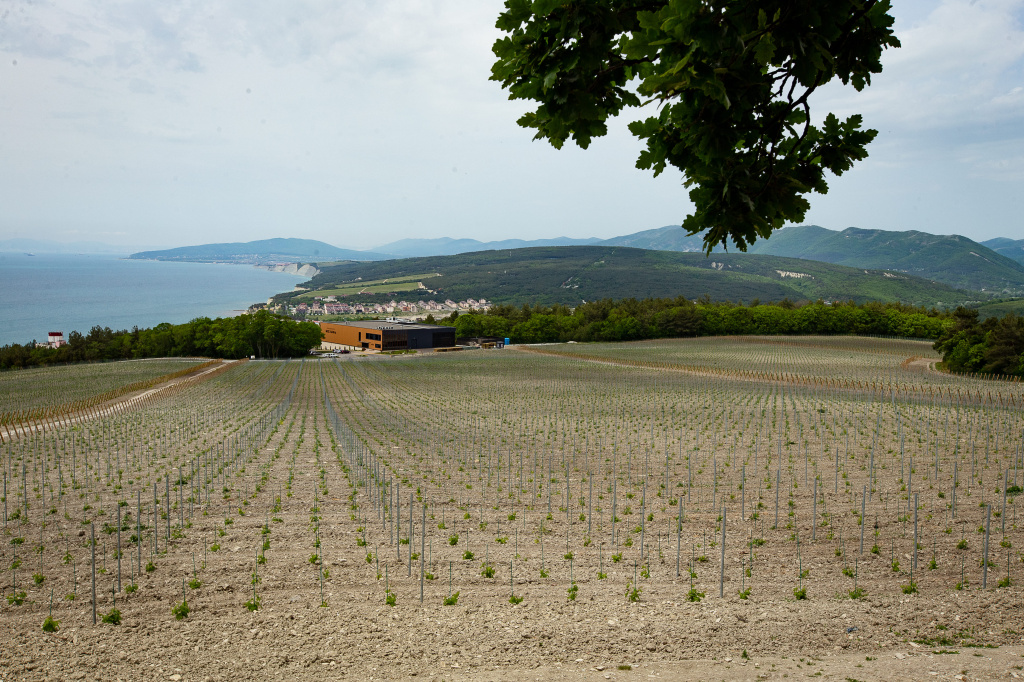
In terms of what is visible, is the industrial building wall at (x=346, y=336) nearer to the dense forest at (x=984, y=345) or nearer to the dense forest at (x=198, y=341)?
the dense forest at (x=198, y=341)

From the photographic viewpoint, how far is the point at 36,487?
593 inches

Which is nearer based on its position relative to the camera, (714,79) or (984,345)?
(714,79)

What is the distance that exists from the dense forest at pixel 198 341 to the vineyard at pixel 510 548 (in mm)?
66075

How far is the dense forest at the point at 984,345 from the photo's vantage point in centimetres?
4612

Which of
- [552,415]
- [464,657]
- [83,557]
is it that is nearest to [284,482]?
[83,557]

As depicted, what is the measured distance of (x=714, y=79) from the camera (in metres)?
2.83

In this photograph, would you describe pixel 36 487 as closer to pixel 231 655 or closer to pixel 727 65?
pixel 231 655

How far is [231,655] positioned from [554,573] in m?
4.66

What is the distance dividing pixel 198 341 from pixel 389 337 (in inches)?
1164

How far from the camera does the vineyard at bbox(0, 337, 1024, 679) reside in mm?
7344

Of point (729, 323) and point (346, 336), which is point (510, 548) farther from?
point (346, 336)

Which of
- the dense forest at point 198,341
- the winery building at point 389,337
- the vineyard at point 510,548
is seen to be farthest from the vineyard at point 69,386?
the winery building at point 389,337

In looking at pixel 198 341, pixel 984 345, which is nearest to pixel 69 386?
pixel 198 341

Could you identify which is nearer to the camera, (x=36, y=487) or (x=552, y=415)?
(x=36, y=487)
